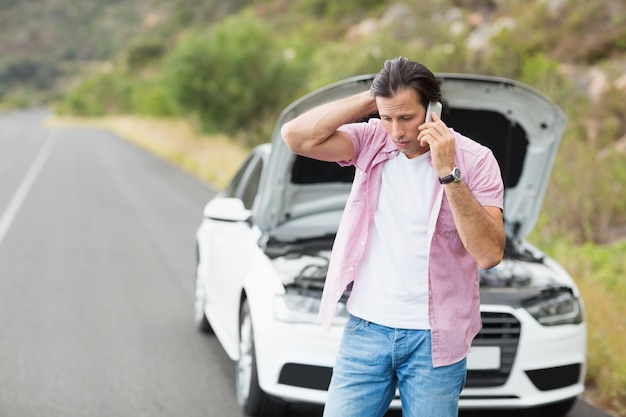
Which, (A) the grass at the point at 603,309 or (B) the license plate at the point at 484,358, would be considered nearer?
(B) the license plate at the point at 484,358

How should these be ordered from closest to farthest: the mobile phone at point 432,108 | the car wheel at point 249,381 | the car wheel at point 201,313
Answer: the mobile phone at point 432,108 < the car wheel at point 249,381 < the car wheel at point 201,313

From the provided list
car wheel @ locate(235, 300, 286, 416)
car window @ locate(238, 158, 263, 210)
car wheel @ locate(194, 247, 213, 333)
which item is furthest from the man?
car wheel @ locate(194, 247, 213, 333)

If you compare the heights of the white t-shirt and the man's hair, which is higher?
the man's hair

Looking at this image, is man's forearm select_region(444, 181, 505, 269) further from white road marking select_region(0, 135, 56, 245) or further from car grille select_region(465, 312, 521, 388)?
white road marking select_region(0, 135, 56, 245)

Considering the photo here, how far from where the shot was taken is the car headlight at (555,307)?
5.12 metres

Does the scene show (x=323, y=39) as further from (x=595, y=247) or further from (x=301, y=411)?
(x=301, y=411)

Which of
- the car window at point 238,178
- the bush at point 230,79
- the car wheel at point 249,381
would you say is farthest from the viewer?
the bush at point 230,79

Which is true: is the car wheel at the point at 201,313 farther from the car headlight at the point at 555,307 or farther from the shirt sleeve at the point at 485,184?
the shirt sleeve at the point at 485,184

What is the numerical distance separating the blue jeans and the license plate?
1.63 meters

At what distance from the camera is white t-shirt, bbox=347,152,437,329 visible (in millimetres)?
3203

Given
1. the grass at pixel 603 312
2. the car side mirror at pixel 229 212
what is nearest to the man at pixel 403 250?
the car side mirror at pixel 229 212

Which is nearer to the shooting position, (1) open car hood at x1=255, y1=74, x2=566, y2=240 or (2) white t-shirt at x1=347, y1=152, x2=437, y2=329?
(2) white t-shirt at x1=347, y1=152, x2=437, y2=329

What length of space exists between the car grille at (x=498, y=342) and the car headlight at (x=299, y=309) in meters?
0.66

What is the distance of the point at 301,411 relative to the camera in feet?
18.4
